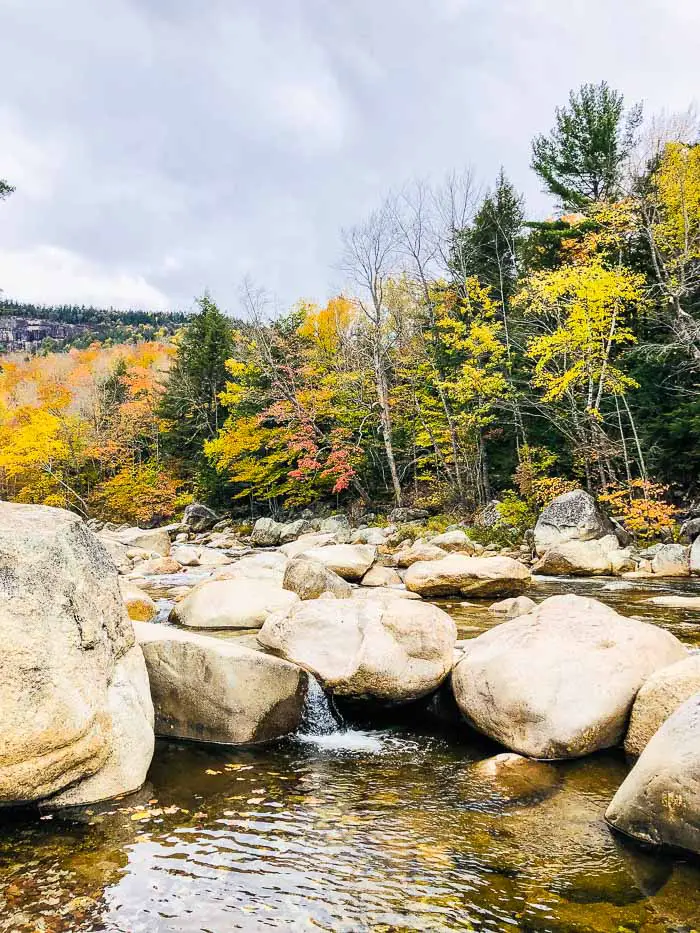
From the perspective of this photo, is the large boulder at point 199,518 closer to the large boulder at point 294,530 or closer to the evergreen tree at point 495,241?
the large boulder at point 294,530

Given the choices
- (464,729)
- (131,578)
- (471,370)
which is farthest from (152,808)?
(471,370)

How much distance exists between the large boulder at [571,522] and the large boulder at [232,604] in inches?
373

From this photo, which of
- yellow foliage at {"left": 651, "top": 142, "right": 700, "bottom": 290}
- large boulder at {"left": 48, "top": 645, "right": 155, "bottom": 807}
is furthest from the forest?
large boulder at {"left": 48, "top": 645, "right": 155, "bottom": 807}

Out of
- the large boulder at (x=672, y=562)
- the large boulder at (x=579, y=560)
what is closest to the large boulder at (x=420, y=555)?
the large boulder at (x=579, y=560)

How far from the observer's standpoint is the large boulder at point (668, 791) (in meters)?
3.07

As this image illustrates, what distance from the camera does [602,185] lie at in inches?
890

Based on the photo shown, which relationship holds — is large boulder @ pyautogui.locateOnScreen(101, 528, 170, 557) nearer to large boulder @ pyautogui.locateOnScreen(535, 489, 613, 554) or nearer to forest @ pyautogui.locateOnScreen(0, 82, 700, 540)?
forest @ pyautogui.locateOnScreen(0, 82, 700, 540)

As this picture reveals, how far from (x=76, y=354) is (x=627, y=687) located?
82809 mm

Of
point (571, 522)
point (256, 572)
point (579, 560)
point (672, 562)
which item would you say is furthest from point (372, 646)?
point (571, 522)

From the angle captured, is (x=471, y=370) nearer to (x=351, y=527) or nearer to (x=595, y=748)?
(x=351, y=527)

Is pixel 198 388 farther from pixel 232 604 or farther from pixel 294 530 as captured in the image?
pixel 232 604

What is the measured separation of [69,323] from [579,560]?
158 meters

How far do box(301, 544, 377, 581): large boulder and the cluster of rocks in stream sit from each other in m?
4.59

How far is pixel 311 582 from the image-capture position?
→ 361 inches
